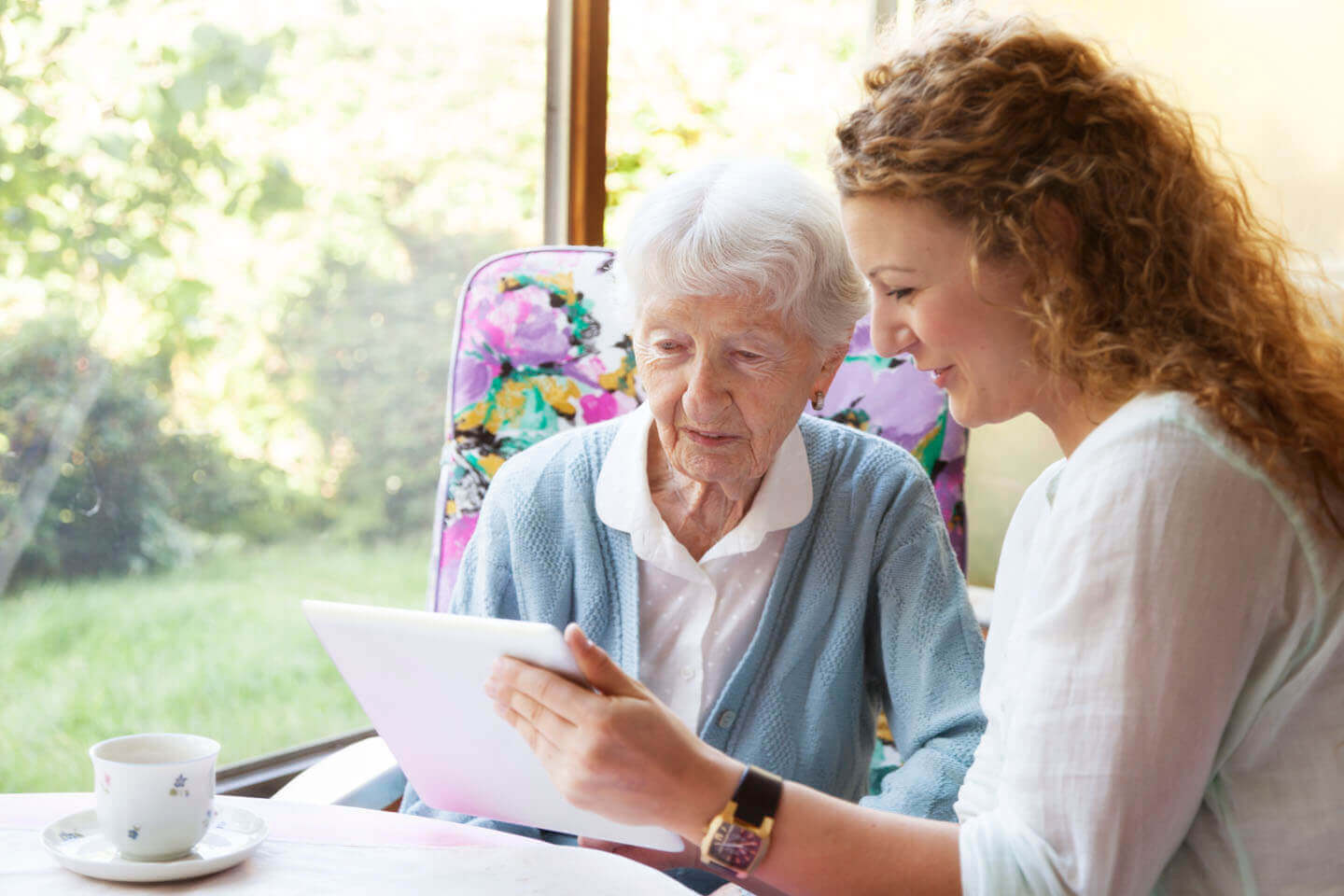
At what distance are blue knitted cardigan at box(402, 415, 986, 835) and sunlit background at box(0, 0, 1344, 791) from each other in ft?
2.74

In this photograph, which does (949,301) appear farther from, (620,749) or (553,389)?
(553,389)

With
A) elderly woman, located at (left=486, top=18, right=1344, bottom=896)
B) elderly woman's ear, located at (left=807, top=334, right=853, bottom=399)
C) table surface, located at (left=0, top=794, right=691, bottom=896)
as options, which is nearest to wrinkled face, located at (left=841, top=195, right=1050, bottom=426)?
elderly woman, located at (left=486, top=18, right=1344, bottom=896)

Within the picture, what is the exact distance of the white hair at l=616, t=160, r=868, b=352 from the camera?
1.31 metres

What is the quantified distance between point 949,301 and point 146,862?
76 centimetres

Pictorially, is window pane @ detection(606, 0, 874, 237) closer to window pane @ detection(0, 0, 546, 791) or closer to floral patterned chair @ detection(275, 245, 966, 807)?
window pane @ detection(0, 0, 546, 791)

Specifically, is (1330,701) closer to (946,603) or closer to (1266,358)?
(1266,358)

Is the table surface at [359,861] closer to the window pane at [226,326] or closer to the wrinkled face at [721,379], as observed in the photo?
the wrinkled face at [721,379]

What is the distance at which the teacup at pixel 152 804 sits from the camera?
2.76ft

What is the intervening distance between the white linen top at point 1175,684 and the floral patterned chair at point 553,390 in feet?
2.87

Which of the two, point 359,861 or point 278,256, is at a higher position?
point 278,256

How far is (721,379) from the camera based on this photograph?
53.1 inches

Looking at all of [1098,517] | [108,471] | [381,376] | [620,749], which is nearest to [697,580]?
[620,749]

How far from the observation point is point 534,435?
67.5 inches

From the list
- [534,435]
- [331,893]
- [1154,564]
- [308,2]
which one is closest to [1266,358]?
[1154,564]
